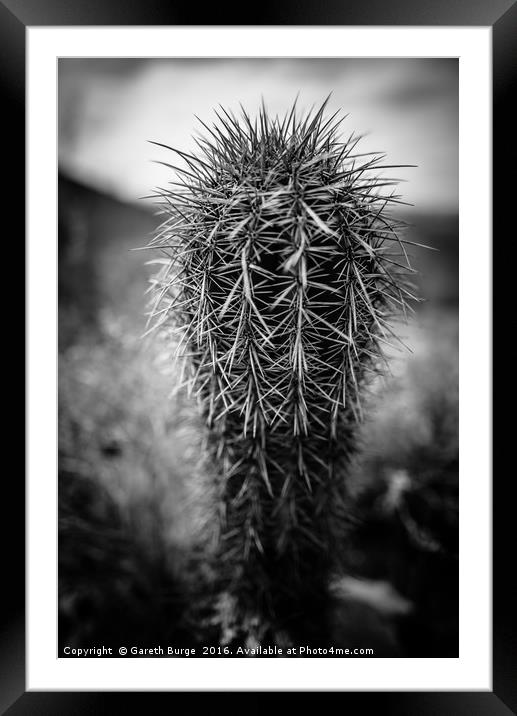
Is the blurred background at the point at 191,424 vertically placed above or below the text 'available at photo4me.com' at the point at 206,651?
above

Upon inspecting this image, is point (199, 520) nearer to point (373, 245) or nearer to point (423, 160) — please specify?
point (373, 245)

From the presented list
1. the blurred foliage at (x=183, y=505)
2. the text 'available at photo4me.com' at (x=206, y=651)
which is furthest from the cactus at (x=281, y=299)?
the text 'available at photo4me.com' at (x=206, y=651)

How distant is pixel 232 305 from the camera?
25.8 inches

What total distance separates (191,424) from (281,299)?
18.2 inches

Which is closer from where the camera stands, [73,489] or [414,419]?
[73,489]

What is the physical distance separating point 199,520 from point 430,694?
0.65 meters

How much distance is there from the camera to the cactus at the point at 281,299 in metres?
0.60
